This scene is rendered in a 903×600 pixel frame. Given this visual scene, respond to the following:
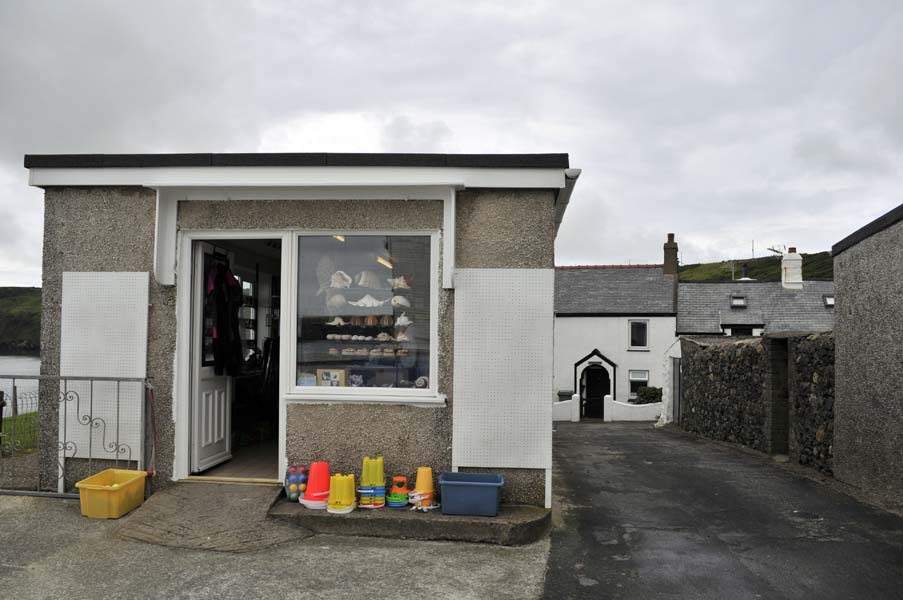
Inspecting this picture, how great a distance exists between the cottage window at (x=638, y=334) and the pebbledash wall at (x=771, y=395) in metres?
16.0

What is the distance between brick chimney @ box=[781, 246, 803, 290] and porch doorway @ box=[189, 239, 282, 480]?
81.7 feet

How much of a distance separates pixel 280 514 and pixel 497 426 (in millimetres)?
1893

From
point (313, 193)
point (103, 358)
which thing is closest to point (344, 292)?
point (313, 193)

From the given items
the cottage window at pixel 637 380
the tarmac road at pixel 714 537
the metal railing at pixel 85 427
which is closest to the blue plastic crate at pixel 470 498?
the tarmac road at pixel 714 537

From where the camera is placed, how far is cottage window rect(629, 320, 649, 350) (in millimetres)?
31750

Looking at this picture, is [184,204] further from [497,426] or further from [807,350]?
[807,350]

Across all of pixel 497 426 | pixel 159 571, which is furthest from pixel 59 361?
pixel 497 426

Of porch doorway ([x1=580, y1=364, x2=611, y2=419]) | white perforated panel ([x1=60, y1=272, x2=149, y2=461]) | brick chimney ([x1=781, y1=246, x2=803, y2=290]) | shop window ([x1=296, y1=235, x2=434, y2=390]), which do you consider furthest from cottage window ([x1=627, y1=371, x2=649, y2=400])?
white perforated panel ([x1=60, y1=272, x2=149, y2=461])

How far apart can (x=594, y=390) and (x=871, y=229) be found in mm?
26080

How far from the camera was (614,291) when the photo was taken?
108ft

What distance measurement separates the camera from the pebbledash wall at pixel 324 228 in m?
5.79

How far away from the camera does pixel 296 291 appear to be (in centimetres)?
605

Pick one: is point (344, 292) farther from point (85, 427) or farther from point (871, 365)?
point (871, 365)

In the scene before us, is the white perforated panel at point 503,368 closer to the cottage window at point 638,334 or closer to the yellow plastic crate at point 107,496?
the yellow plastic crate at point 107,496
